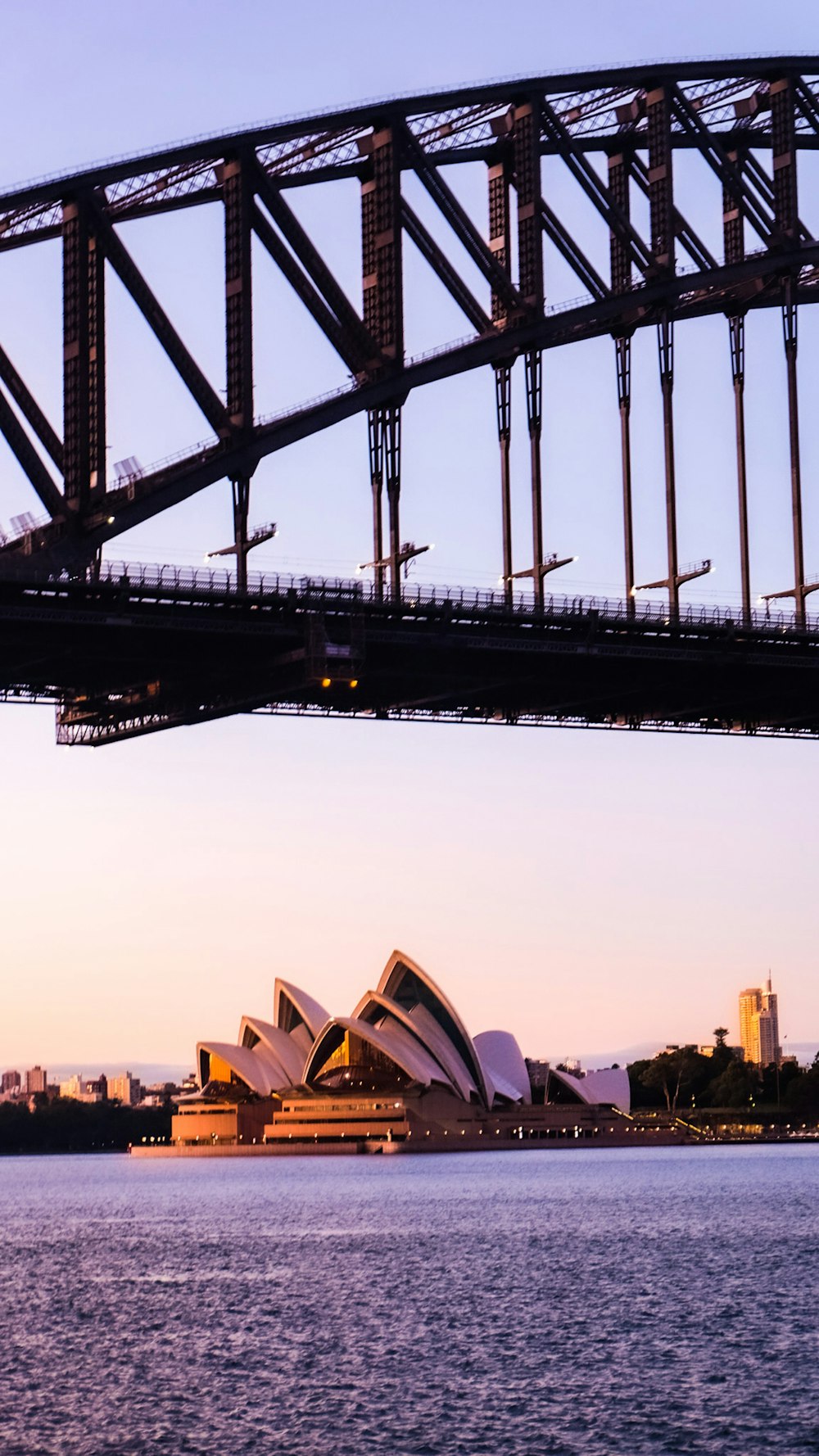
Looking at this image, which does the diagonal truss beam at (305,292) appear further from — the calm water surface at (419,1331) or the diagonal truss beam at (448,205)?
the calm water surface at (419,1331)

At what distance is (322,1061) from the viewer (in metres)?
158

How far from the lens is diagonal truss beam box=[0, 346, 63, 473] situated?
170ft

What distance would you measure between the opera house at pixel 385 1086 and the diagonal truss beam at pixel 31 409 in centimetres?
9913

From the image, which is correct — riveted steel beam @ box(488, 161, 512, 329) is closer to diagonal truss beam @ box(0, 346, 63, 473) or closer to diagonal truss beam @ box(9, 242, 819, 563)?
diagonal truss beam @ box(9, 242, 819, 563)

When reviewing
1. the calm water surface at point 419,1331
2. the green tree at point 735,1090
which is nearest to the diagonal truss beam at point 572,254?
the calm water surface at point 419,1331

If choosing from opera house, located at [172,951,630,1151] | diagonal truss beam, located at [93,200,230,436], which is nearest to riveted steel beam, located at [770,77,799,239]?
diagonal truss beam, located at [93,200,230,436]

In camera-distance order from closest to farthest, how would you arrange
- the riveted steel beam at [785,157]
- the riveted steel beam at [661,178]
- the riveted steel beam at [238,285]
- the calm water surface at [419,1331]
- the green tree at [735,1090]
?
the calm water surface at [419,1331] < the riveted steel beam at [238,285] < the riveted steel beam at [661,178] < the riveted steel beam at [785,157] < the green tree at [735,1090]

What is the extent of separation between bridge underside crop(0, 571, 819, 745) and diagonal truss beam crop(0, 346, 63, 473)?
15.2ft

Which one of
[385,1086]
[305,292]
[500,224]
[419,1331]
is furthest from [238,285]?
[385,1086]

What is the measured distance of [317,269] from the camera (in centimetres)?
5634

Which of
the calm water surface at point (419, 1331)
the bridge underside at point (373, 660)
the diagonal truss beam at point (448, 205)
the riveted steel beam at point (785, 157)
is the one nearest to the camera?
the calm water surface at point (419, 1331)

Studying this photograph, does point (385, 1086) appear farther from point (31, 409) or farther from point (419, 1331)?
point (419, 1331)

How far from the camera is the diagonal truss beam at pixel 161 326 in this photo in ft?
174

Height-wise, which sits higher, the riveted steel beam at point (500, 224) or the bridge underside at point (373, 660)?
the riveted steel beam at point (500, 224)
